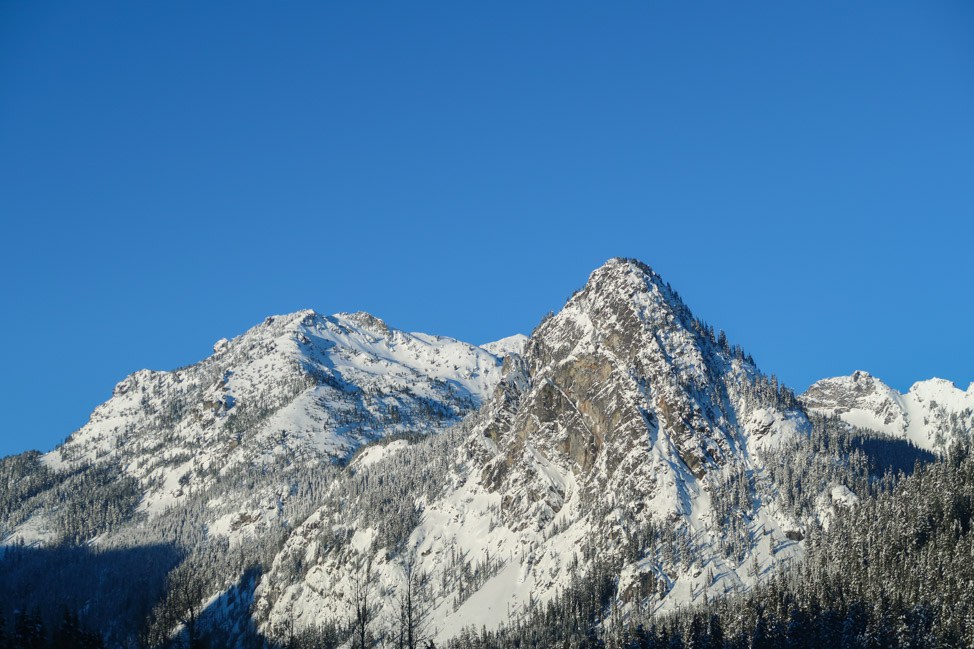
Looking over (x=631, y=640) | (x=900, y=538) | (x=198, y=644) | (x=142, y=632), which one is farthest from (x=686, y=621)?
(x=198, y=644)

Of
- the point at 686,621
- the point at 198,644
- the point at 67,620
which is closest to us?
the point at 198,644

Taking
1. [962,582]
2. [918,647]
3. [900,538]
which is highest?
[900,538]

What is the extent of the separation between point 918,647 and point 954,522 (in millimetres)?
44971

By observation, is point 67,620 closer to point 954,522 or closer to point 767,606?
point 767,606

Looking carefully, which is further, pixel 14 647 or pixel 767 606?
pixel 767 606

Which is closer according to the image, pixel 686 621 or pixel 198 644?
pixel 198 644

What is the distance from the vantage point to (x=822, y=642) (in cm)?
17012

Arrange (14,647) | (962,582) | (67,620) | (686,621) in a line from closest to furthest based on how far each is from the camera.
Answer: (14,647) → (67,620) → (962,582) → (686,621)

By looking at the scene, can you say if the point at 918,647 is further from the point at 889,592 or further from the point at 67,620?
the point at 67,620

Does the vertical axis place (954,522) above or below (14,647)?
above

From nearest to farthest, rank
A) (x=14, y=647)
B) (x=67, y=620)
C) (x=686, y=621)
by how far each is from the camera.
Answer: (x=14, y=647) < (x=67, y=620) < (x=686, y=621)

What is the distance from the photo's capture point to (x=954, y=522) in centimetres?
19775

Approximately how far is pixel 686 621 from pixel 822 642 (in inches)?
1216

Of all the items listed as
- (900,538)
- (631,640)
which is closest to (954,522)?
(900,538)
